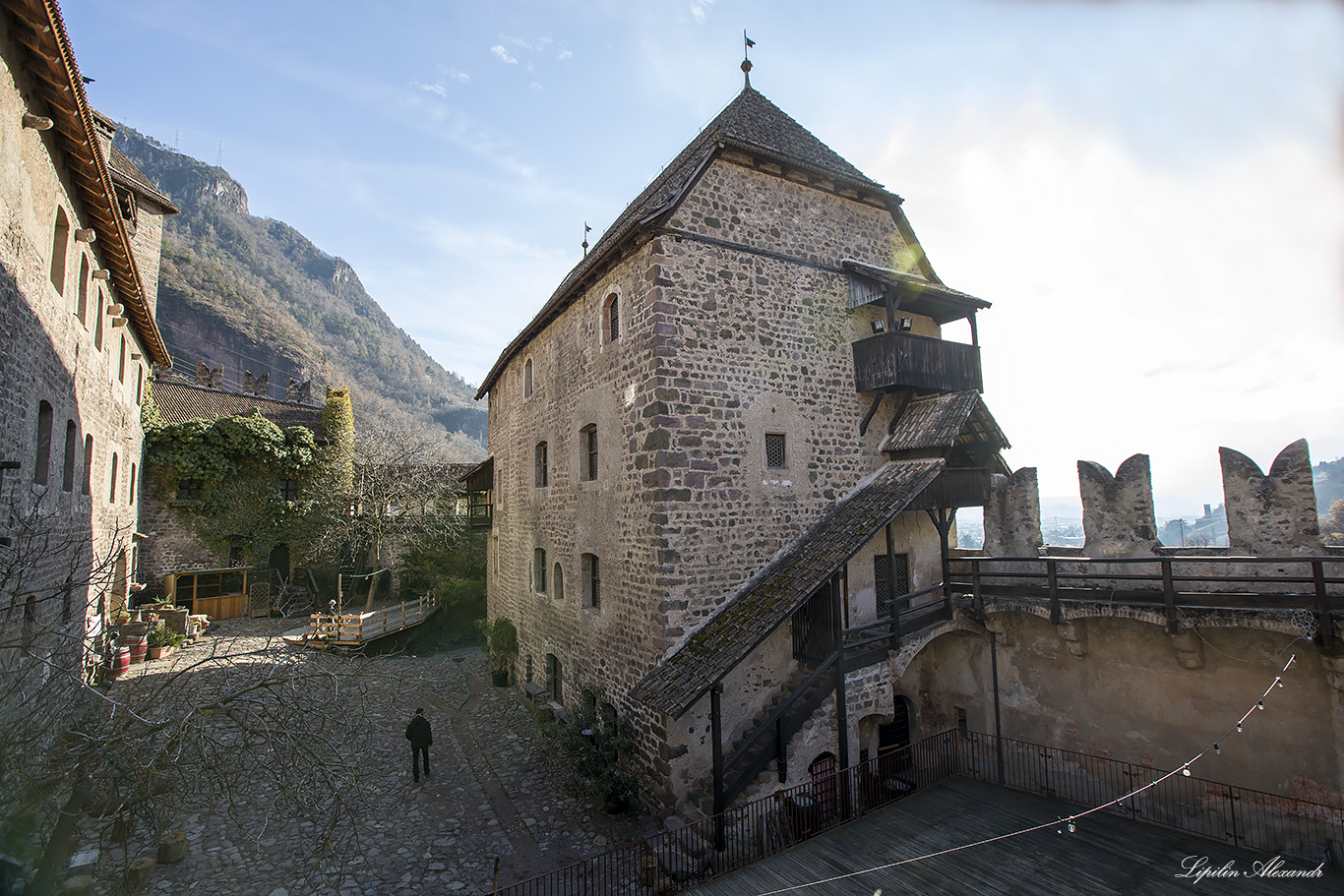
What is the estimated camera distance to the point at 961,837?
331 inches

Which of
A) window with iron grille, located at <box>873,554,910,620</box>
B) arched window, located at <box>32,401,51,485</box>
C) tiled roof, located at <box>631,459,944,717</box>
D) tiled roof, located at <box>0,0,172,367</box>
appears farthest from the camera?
window with iron grille, located at <box>873,554,910,620</box>

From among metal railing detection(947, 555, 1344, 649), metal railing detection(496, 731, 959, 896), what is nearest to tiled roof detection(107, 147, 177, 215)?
metal railing detection(496, 731, 959, 896)

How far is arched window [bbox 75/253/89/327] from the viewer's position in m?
11.5

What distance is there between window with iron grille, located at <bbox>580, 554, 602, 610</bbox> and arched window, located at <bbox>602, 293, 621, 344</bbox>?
14.2ft

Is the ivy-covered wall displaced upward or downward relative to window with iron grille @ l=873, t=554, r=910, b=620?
upward

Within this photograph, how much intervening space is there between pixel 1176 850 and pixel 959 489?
5667 mm

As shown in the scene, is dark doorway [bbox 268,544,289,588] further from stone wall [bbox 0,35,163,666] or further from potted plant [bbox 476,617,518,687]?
potted plant [bbox 476,617,518,687]

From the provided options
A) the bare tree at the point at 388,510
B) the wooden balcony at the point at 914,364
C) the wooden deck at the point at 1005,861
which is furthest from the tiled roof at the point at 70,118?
the bare tree at the point at 388,510

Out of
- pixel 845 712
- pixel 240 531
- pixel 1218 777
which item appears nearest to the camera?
pixel 1218 777

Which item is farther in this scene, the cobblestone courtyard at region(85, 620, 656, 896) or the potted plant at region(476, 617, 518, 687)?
the potted plant at region(476, 617, 518, 687)

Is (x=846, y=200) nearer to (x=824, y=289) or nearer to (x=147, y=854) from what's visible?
(x=824, y=289)

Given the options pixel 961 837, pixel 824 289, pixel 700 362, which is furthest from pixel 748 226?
pixel 961 837

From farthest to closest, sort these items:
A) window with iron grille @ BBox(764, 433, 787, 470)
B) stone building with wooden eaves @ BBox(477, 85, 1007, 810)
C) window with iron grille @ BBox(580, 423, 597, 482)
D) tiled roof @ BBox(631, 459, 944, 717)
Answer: window with iron grille @ BBox(580, 423, 597, 482) < window with iron grille @ BBox(764, 433, 787, 470) < stone building with wooden eaves @ BBox(477, 85, 1007, 810) < tiled roof @ BBox(631, 459, 944, 717)

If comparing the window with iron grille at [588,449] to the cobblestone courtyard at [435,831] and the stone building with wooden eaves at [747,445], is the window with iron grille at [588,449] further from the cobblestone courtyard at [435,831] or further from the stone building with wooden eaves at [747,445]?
the cobblestone courtyard at [435,831]
